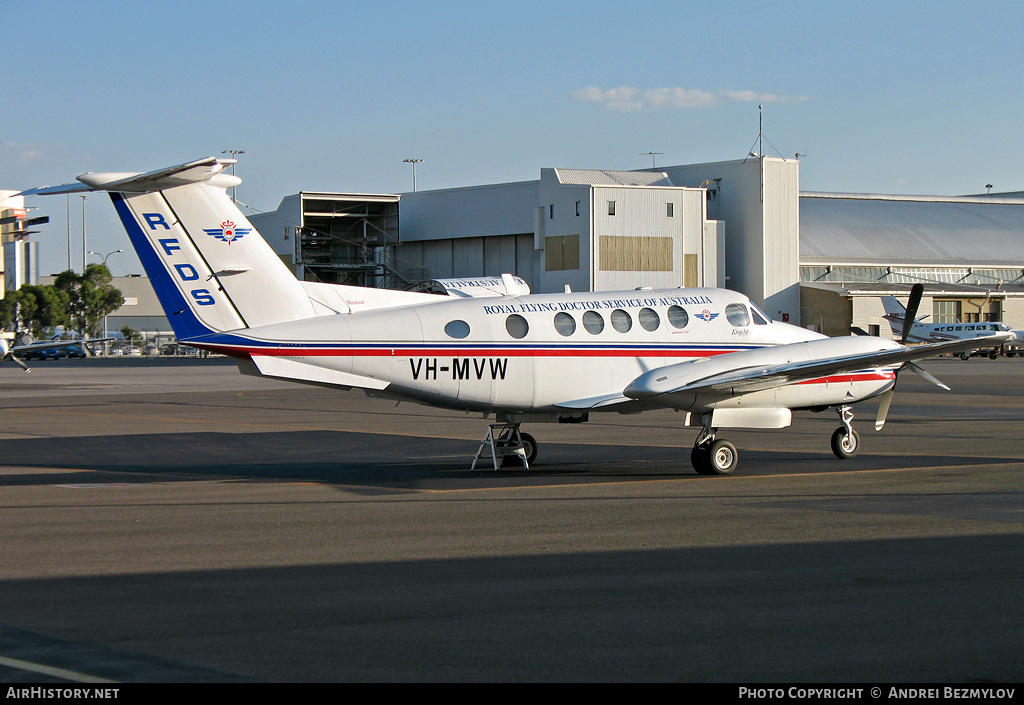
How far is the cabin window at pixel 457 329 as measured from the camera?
1584cm

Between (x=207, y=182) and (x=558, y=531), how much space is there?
7.72 m

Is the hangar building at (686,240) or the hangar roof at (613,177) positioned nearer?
the hangar building at (686,240)

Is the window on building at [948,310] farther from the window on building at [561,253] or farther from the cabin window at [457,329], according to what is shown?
the cabin window at [457,329]

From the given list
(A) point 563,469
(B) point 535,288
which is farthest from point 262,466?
(B) point 535,288

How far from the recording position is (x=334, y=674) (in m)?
6.13

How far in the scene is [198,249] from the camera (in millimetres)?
14922

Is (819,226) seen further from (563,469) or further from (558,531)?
(558,531)

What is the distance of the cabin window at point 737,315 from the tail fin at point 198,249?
24.6 ft

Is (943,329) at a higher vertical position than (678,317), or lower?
higher

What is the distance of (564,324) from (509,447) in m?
2.44

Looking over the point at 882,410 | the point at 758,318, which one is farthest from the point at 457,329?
the point at 882,410

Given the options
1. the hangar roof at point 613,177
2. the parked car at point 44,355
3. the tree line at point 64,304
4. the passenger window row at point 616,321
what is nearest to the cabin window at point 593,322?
the passenger window row at point 616,321

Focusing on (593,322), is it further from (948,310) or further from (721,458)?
(948,310)

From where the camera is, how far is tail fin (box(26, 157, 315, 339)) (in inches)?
575
